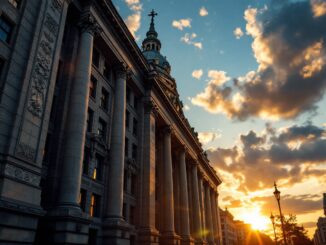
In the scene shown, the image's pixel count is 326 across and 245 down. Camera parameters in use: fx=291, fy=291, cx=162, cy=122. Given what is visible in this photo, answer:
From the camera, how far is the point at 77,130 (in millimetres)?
22312

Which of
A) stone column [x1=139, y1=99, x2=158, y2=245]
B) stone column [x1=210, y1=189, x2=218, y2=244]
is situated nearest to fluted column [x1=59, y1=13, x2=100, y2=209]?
stone column [x1=139, y1=99, x2=158, y2=245]

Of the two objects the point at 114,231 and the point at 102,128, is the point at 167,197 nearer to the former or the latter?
the point at 102,128

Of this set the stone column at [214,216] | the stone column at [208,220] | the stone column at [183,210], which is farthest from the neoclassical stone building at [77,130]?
the stone column at [214,216]

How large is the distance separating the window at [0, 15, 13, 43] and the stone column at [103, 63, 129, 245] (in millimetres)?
13820

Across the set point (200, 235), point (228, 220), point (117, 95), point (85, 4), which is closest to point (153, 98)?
point (117, 95)

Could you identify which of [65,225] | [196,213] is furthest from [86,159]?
[196,213]

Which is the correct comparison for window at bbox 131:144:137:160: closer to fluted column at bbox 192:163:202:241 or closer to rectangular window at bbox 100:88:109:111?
rectangular window at bbox 100:88:109:111

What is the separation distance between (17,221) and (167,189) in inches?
1122

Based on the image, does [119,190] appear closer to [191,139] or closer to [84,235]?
[84,235]

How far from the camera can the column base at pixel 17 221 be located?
14.5 metres

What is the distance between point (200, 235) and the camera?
2174 inches

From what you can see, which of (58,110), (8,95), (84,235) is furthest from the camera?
(58,110)

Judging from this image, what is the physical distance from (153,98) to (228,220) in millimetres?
127420

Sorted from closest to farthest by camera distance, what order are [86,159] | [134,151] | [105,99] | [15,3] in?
[15,3], [86,159], [105,99], [134,151]
